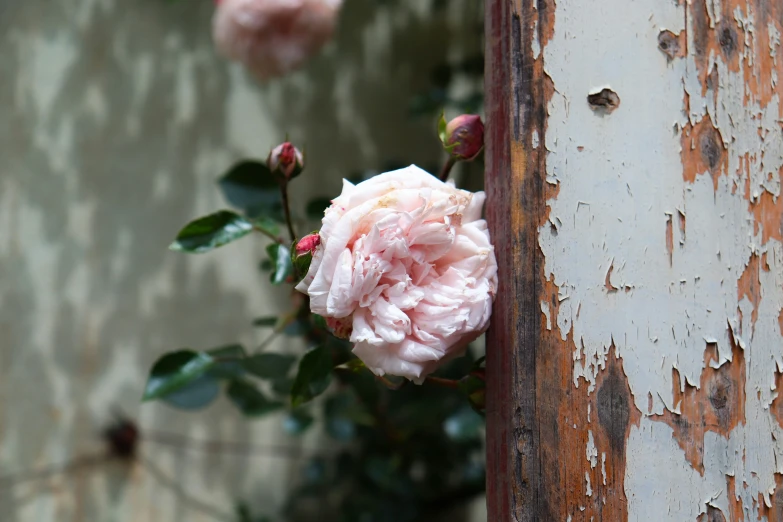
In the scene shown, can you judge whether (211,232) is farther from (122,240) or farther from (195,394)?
(122,240)

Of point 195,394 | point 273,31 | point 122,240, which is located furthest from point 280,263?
point 122,240

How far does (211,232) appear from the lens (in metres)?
0.64

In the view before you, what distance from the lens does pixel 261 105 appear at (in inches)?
45.6

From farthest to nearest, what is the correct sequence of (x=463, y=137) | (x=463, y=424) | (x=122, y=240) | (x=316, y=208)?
1. (x=122, y=240)
2. (x=463, y=424)
3. (x=316, y=208)
4. (x=463, y=137)

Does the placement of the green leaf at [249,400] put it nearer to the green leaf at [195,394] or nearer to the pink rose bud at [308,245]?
the green leaf at [195,394]

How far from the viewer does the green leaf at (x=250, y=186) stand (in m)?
0.77

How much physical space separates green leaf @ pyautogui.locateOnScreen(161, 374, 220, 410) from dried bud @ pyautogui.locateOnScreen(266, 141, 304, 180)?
1.06 ft

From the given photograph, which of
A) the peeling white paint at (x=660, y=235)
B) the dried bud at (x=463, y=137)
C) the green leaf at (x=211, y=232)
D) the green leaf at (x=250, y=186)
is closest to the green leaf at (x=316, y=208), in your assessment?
the green leaf at (x=250, y=186)

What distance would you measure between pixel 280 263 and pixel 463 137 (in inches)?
8.2

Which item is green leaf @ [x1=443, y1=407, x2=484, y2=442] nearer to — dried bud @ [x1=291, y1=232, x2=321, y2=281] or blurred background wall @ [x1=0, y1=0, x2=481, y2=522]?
blurred background wall @ [x1=0, y1=0, x2=481, y2=522]

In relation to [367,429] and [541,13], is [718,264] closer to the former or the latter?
[541,13]

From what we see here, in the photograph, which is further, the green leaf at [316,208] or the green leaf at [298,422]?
the green leaf at [298,422]

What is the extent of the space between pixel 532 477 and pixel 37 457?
923mm

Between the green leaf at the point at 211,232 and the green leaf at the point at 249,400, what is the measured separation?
311mm
